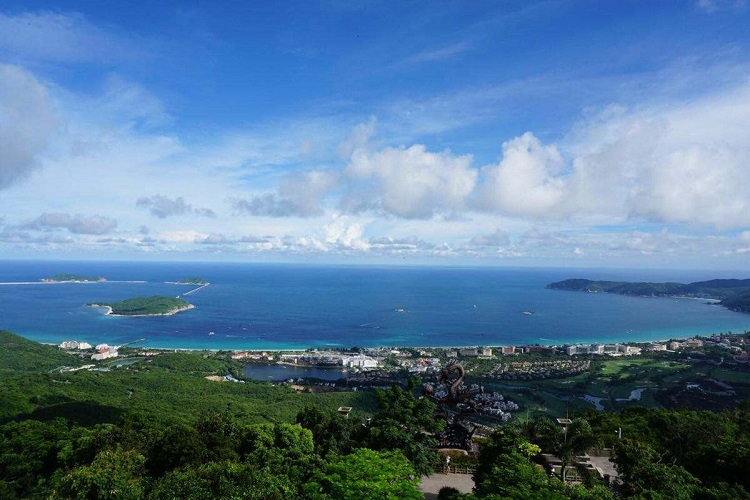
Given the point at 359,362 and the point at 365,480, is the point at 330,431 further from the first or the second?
the point at 359,362

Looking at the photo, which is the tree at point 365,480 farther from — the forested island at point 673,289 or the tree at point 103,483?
the forested island at point 673,289

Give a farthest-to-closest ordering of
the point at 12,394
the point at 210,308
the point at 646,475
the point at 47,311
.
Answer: the point at 210,308 → the point at 47,311 → the point at 12,394 → the point at 646,475

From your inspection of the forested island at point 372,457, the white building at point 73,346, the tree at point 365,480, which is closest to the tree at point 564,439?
the forested island at point 372,457

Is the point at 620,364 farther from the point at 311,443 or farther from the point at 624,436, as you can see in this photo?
the point at 311,443

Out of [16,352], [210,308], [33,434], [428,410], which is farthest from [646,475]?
[210,308]

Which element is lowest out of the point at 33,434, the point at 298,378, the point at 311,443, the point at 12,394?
the point at 298,378

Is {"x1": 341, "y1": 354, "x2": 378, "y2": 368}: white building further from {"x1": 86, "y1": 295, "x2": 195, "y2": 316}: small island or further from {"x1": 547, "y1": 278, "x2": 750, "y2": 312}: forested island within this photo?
{"x1": 547, "y1": 278, "x2": 750, "y2": 312}: forested island
